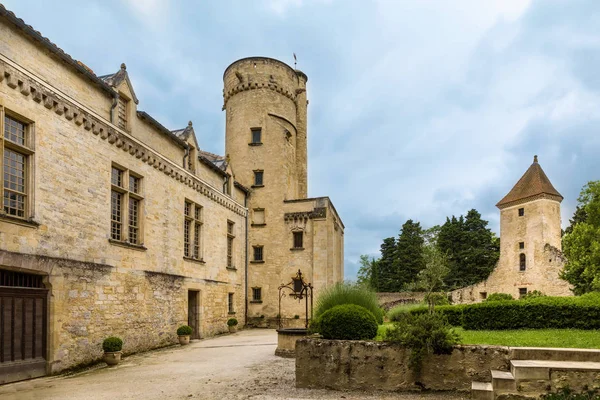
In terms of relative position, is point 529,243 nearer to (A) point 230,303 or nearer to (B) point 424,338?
(A) point 230,303

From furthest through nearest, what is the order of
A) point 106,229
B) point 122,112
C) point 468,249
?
point 468,249, point 122,112, point 106,229

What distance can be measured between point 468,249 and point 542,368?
4167 cm

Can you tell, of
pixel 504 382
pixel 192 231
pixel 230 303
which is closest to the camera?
pixel 504 382

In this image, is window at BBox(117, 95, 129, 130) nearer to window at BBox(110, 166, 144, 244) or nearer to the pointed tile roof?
window at BBox(110, 166, 144, 244)

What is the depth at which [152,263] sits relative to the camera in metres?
16.2

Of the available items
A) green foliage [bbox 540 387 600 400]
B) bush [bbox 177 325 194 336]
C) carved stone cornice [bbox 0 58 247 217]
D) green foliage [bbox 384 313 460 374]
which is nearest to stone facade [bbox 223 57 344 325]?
carved stone cornice [bbox 0 58 247 217]

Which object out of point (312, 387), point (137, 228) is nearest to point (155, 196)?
point (137, 228)

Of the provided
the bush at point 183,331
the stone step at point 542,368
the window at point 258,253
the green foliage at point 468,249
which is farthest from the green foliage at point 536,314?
the green foliage at point 468,249

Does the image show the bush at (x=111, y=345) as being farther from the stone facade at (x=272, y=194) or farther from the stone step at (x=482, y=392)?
the stone facade at (x=272, y=194)

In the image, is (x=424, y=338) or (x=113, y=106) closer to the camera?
(x=424, y=338)

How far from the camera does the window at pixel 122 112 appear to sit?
14922 mm

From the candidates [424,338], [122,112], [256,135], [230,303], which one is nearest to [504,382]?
[424,338]

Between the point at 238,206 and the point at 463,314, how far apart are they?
1540 cm

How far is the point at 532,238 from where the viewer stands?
37719 millimetres
